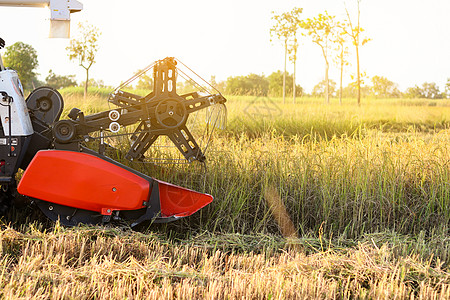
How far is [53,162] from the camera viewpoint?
398cm

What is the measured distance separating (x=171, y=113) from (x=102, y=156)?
669 millimetres

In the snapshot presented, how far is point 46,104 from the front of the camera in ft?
14.4

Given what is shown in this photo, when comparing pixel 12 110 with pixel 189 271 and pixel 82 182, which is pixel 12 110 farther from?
pixel 189 271

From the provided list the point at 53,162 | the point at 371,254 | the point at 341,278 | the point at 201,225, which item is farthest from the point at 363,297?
the point at 53,162

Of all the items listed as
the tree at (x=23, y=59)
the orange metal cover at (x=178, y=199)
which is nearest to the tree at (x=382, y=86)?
the tree at (x=23, y=59)

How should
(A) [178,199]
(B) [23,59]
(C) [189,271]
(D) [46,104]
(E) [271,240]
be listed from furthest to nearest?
(B) [23,59], (D) [46,104], (A) [178,199], (E) [271,240], (C) [189,271]

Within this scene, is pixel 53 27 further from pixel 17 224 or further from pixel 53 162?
pixel 17 224

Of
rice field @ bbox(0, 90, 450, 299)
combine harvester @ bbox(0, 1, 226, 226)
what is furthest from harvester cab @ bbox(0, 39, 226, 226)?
rice field @ bbox(0, 90, 450, 299)

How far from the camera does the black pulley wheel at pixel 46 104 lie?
4355 mm

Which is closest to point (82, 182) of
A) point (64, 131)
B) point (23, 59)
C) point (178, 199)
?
point (64, 131)

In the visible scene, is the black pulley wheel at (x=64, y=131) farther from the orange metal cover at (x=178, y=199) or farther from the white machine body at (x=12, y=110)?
the orange metal cover at (x=178, y=199)

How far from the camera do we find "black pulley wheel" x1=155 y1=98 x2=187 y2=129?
405 centimetres

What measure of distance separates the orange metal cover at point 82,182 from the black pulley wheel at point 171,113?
1.67 feet

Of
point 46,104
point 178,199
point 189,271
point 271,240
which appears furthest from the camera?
point 46,104
